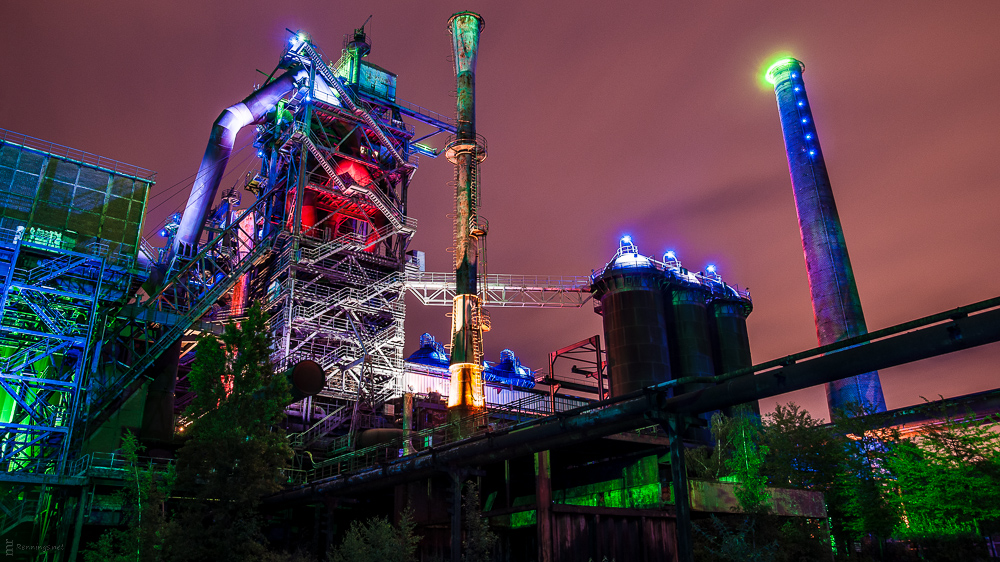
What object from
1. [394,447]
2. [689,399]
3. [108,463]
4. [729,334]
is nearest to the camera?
[689,399]

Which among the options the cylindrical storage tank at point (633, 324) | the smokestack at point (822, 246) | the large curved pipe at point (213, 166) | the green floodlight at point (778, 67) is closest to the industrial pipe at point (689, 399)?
the large curved pipe at point (213, 166)

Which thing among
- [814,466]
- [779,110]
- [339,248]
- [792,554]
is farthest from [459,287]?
[779,110]

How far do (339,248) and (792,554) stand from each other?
116 ft

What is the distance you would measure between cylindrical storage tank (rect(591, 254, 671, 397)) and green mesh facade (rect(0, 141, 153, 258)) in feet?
109

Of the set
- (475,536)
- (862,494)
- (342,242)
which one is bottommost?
(475,536)

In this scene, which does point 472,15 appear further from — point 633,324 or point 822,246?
point 822,246

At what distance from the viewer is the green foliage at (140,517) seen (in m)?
22.7

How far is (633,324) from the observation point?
50281mm

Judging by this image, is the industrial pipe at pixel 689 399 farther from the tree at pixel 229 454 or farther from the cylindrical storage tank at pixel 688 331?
the cylindrical storage tank at pixel 688 331

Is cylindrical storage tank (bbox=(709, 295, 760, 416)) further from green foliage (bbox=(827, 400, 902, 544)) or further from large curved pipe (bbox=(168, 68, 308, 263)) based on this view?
large curved pipe (bbox=(168, 68, 308, 263))

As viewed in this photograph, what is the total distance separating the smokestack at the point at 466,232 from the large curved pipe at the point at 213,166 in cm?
1495

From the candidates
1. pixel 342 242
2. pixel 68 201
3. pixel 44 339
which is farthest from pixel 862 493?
pixel 68 201

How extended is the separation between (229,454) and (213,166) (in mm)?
28543

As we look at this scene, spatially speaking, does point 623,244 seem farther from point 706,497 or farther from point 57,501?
point 57,501
